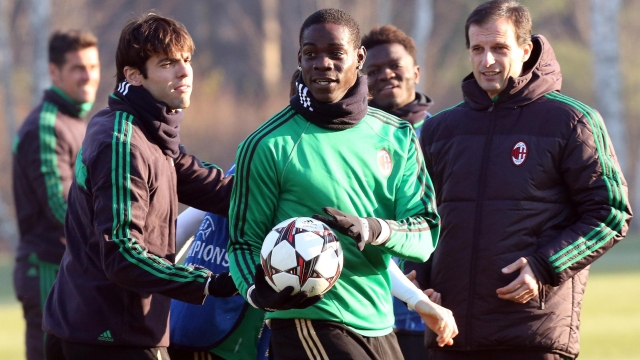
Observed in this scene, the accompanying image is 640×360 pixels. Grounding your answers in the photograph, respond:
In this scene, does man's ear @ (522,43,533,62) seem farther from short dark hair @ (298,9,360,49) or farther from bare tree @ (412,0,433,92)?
bare tree @ (412,0,433,92)

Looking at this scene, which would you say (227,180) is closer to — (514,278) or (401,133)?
(401,133)

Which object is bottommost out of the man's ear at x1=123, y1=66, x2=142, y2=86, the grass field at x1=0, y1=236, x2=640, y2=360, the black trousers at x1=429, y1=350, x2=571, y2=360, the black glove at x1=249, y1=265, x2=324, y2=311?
the grass field at x1=0, y1=236, x2=640, y2=360

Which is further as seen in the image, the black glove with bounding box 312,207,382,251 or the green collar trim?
the green collar trim

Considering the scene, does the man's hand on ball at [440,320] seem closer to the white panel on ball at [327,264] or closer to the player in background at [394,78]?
the white panel on ball at [327,264]

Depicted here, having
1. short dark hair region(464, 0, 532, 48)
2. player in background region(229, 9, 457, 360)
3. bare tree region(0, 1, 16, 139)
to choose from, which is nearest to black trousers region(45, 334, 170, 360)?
player in background region(229, 9, 457, 360)

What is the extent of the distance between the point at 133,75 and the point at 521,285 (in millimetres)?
2029

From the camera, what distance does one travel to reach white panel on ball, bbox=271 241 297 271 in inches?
168

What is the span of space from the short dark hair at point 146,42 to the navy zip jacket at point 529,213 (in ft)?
4.86

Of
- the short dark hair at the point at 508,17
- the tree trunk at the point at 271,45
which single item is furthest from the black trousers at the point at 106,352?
the tree trunk at the point at 271,45

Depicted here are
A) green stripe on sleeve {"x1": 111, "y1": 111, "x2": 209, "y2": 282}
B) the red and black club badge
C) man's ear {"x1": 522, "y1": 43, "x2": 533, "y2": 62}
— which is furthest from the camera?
man's ear {"x1": 522, "y1": 43, "x2": 533, "y2": 62}

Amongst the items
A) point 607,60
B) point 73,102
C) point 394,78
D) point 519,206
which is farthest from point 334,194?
point 607,60

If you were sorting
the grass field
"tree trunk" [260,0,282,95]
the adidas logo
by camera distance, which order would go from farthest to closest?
"tree trunk" [260,0,282,95] < the grass field < the adidas logo

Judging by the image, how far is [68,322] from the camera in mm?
4785

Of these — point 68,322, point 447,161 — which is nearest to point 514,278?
point 447,161
